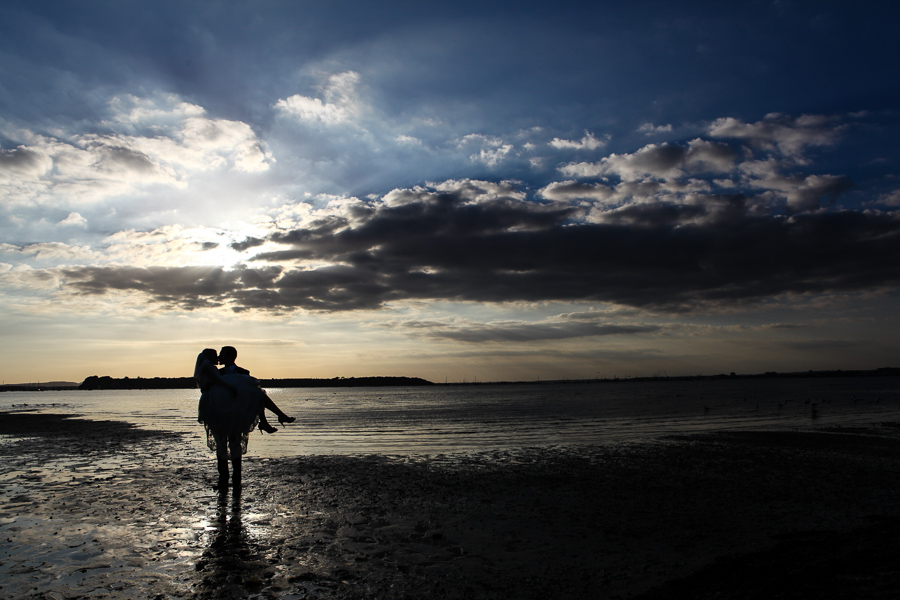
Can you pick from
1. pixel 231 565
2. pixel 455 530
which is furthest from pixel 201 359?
pixel 455 530

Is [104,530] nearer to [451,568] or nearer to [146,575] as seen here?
[146,575]

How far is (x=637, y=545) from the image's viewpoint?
7770 mm

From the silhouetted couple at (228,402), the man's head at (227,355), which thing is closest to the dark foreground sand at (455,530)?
the silhouetted couple at (228,402)

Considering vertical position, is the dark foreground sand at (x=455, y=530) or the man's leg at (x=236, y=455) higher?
the man's leg at (x=236, y=455)

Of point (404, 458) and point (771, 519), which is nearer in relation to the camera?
point (771, 519)

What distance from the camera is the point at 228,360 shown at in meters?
9.93

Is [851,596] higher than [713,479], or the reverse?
[851,596]

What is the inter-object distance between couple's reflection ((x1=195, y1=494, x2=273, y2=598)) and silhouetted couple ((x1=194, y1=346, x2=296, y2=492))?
5.35 ft

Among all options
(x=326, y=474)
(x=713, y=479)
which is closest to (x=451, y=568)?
(x=326, y=474)

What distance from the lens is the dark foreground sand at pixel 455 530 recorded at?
19.4 feet

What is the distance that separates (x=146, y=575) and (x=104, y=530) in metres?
2.71

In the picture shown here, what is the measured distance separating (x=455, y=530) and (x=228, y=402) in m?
4.70

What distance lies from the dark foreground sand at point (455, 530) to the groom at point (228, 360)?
8.19ft

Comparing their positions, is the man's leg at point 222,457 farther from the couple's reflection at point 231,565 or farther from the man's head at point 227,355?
the couple's reflection at point 231,565
